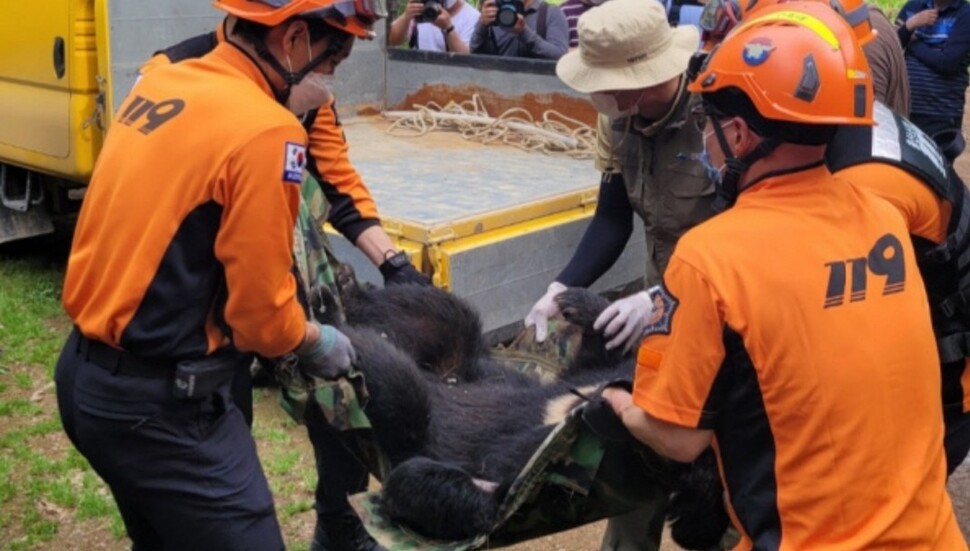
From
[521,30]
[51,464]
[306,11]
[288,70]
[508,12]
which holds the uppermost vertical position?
[306,11]

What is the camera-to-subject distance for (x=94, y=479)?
176 inches

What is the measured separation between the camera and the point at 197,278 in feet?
8.06

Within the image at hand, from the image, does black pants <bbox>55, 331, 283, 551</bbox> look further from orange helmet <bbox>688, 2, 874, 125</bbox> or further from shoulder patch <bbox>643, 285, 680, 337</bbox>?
orange helmet <bbox>688, 2, 874, 125</bbox>

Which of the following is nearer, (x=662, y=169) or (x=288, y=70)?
(x=288, y=70)

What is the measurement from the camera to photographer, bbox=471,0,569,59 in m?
7.04

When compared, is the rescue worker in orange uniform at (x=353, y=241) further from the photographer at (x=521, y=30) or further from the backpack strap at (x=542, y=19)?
the backpack strap at (x=542, y=19)

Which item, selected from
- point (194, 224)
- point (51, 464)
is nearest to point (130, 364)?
point (194, 224)

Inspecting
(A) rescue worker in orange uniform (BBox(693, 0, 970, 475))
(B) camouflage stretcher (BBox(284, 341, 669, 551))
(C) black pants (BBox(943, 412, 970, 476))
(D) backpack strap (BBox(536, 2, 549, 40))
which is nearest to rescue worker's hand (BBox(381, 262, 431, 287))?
(B) camouflage stretcher (BBox(284, 341, 669, 551))

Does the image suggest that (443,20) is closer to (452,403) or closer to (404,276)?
(404,276)

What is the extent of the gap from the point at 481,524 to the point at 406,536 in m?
0.18

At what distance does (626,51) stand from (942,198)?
105 cm

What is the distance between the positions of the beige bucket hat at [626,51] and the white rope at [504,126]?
267cm

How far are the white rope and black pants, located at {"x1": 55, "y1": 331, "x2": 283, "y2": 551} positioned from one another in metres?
3.83

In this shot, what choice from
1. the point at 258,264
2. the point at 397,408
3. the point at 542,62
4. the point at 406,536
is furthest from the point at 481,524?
the point at 542,62
